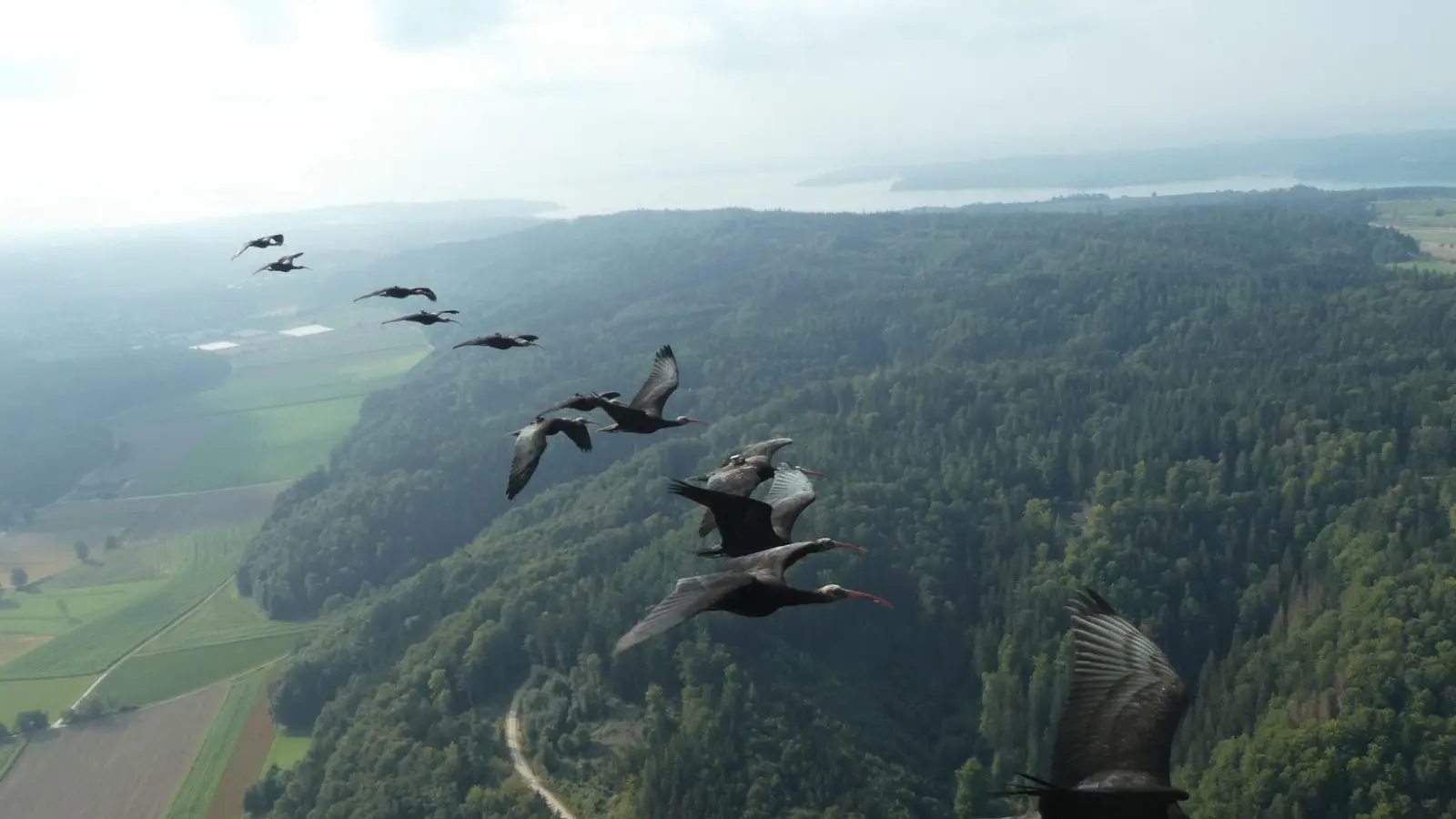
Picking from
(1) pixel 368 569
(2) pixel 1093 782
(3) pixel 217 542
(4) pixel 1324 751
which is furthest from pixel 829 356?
(2) pixel 1093 782

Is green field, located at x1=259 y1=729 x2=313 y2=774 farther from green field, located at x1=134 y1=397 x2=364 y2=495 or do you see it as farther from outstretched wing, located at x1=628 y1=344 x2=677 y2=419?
green field, located at x1=134 y1=397 x2=364 y2=495

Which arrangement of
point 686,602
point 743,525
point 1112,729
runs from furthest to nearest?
point 743,525 → point 686,602 → point 1112,729

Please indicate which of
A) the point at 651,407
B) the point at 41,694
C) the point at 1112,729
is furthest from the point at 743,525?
the point at 41,694

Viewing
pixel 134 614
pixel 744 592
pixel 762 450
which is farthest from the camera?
pixel 134 614

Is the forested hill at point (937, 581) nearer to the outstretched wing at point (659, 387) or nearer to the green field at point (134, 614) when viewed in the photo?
the green field at point (134, 614)

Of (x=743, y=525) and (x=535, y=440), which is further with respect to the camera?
(x=535, y=440)

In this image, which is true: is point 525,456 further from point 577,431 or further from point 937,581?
point 937,581

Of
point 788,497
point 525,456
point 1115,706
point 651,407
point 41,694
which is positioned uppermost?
point 651,407

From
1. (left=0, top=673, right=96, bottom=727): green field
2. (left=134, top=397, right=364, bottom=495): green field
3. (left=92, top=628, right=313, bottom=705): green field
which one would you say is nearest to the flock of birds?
(left=92, top=628, right=313, bottom=705): green field
